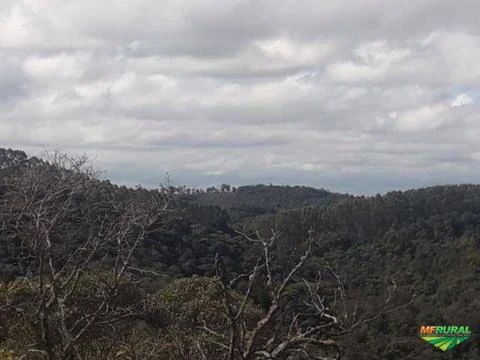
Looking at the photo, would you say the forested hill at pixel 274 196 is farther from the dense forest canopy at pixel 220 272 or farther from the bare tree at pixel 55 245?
the bare tree at pixel 55 245

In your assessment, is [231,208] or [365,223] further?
[231,208]

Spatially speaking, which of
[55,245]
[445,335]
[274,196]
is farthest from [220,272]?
[274,196]

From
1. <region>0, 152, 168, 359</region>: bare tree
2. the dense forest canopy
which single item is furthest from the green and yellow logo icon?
<region>0, 152, 168, 359</region>: bare tree

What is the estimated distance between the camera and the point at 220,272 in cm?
558

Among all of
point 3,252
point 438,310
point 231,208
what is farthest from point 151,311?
point 231,208

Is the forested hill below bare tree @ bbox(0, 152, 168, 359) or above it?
above

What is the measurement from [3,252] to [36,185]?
17553 millimetres

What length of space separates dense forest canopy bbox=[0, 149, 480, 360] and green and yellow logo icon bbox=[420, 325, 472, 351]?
1.42 ft

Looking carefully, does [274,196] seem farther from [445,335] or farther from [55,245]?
[55,245]

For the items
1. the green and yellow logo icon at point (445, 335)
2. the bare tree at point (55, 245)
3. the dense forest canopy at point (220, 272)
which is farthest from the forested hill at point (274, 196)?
the bare tree at point (55, 245)

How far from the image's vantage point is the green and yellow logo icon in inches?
1453

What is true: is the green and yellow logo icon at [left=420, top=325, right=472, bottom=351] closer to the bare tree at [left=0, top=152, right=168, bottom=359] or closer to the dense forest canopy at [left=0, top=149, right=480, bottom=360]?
the dense forest canopy at [left=0, top=149, right=480, bottom=360]

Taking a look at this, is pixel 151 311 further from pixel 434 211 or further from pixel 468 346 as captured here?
pixel 434 211

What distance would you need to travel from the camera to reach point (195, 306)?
18844mm
